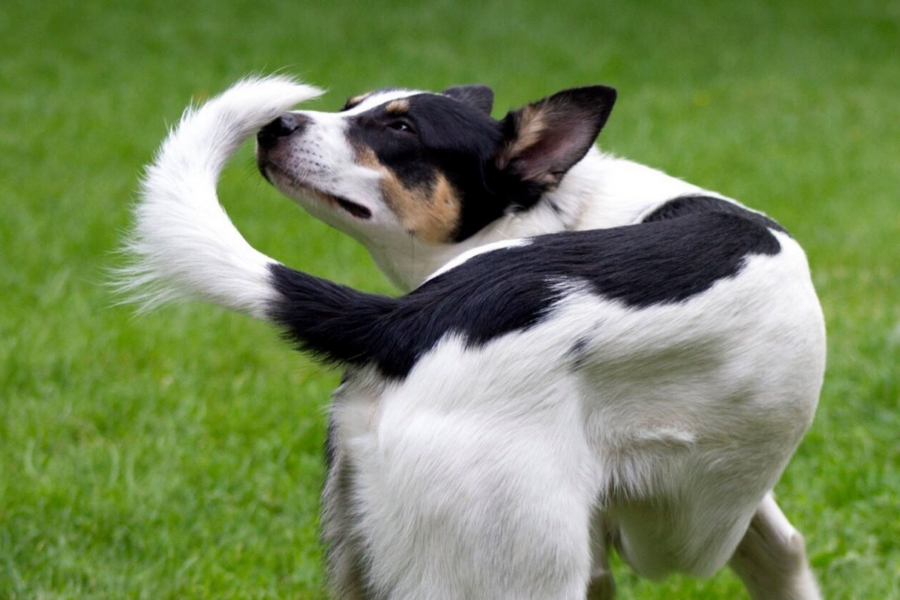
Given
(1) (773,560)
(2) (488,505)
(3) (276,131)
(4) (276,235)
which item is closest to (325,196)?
(3) (276,131)

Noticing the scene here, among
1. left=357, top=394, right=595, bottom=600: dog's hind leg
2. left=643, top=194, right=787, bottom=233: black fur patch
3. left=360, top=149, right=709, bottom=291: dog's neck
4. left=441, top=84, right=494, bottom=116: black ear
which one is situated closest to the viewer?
left=357, top=394, right=595, bottom=600: dog's hind leg

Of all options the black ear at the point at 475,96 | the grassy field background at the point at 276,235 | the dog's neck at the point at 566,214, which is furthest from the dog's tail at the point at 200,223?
the black ear at the point at 475,96

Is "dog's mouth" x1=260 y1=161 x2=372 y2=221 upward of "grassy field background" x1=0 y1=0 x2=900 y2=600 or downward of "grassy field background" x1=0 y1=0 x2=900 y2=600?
upward

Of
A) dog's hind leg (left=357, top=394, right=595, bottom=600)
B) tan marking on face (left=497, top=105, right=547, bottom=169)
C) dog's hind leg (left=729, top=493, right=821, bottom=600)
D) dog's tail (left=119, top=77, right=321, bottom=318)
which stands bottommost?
dog's hind leg (left=729, top=493, right=821, bottom=600)

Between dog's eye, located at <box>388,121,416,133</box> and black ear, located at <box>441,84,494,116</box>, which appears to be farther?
black ear, located at <box>441,84,494,116</box>

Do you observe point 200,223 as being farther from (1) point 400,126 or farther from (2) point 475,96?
(2) point 475,96

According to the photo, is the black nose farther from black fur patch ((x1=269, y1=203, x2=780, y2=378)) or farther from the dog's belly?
the dog's belly

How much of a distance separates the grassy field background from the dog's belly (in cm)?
38

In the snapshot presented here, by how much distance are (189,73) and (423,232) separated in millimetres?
8052

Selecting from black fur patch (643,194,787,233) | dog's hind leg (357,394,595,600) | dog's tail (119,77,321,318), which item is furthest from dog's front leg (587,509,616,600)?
dog's tail (119,77,321,318)

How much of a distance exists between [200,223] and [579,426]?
85cm

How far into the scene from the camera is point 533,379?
7.28ft

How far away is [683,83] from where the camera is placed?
11.5 m

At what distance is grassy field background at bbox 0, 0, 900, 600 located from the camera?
3.67 meters
